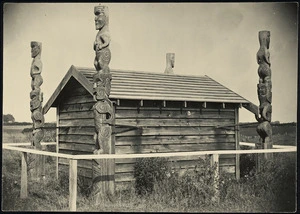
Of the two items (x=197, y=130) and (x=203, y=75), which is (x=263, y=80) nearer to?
(x=197, y=130)

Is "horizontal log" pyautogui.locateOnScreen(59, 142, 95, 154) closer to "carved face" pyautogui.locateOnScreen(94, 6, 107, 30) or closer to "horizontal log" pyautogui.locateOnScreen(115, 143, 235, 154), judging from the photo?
"horizontal log" pyautogui.locateOnScreen(115, 143, 235, 154)

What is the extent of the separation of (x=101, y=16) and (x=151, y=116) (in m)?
3.78

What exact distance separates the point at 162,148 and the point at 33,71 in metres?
4.76

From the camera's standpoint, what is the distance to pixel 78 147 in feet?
42.3

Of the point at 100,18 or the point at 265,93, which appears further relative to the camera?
the point at 265,93

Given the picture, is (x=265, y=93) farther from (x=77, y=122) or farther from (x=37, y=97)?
(x=37, y=97)

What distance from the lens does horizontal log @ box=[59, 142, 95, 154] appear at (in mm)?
12165

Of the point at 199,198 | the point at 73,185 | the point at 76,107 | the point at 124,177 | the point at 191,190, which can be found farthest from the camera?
the point at 76,107

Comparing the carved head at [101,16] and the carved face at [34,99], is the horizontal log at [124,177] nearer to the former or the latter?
the carved face at [34,99]

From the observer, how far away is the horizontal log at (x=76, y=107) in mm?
12312

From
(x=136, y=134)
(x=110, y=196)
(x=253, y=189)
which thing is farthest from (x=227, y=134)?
(x=110, y=196)

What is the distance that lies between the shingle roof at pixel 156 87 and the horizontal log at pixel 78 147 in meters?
1.38

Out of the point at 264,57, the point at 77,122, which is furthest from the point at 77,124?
the point at 264,57

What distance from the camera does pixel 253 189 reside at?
9.41m
